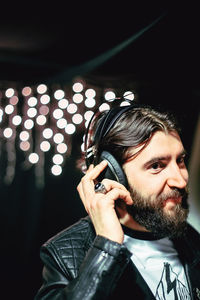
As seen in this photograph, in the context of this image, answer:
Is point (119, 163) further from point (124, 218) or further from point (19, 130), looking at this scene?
point (19, 130)

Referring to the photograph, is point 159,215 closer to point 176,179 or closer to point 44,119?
point 176,179

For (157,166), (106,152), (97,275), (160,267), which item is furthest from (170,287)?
(106,152)

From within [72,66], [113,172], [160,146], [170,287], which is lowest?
[170,287]

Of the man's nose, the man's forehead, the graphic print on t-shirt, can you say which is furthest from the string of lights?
the graphic print on t-shirt

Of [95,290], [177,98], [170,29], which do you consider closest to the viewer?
[95,290]

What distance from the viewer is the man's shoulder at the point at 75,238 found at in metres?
1.15

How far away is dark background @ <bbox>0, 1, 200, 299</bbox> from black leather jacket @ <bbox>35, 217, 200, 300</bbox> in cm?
82

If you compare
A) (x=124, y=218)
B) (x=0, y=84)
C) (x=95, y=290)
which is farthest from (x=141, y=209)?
(x=0, y=84)

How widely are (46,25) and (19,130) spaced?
2.88 ft

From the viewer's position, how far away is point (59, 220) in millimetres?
2043

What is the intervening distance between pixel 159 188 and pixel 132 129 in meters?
0.31

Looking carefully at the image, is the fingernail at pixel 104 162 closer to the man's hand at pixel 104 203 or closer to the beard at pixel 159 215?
the man's hand at pixel 104 203

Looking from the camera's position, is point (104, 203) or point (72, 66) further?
point (72, 66)

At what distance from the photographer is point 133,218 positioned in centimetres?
124
